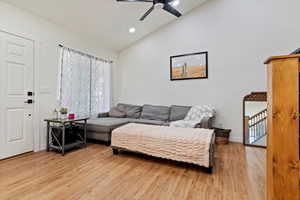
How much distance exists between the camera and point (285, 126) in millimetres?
1183

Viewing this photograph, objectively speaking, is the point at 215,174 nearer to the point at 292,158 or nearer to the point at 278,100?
the point at 292,158

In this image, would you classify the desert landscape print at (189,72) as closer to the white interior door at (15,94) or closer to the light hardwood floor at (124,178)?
the light hardwood floor at (124,178)

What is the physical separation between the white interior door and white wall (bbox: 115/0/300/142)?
280 centimetres

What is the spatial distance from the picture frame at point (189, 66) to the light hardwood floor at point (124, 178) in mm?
2103

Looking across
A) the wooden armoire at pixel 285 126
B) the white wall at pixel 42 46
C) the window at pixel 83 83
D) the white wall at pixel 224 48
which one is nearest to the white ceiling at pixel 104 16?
the white wall at pixel 42 46

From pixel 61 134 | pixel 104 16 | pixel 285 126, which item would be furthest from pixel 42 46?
pixel 285 126

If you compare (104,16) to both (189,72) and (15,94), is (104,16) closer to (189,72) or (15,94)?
(15,94)

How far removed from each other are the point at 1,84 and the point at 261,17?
5.10 meters

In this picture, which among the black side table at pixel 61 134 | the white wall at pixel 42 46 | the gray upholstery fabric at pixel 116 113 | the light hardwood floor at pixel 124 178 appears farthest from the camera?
the gray upholstery fabric at pixel 116 113

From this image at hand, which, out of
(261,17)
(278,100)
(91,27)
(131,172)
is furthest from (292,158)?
(91,27)

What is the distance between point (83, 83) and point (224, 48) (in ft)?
11.5

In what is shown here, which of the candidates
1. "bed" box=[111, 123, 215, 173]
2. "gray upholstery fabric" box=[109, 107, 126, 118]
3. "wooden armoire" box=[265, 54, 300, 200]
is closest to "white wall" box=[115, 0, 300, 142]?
"gray upholstery fabric" box=[109, 107, 126, 118]

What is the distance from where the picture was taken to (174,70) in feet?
14.7

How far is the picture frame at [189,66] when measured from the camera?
413 cm
